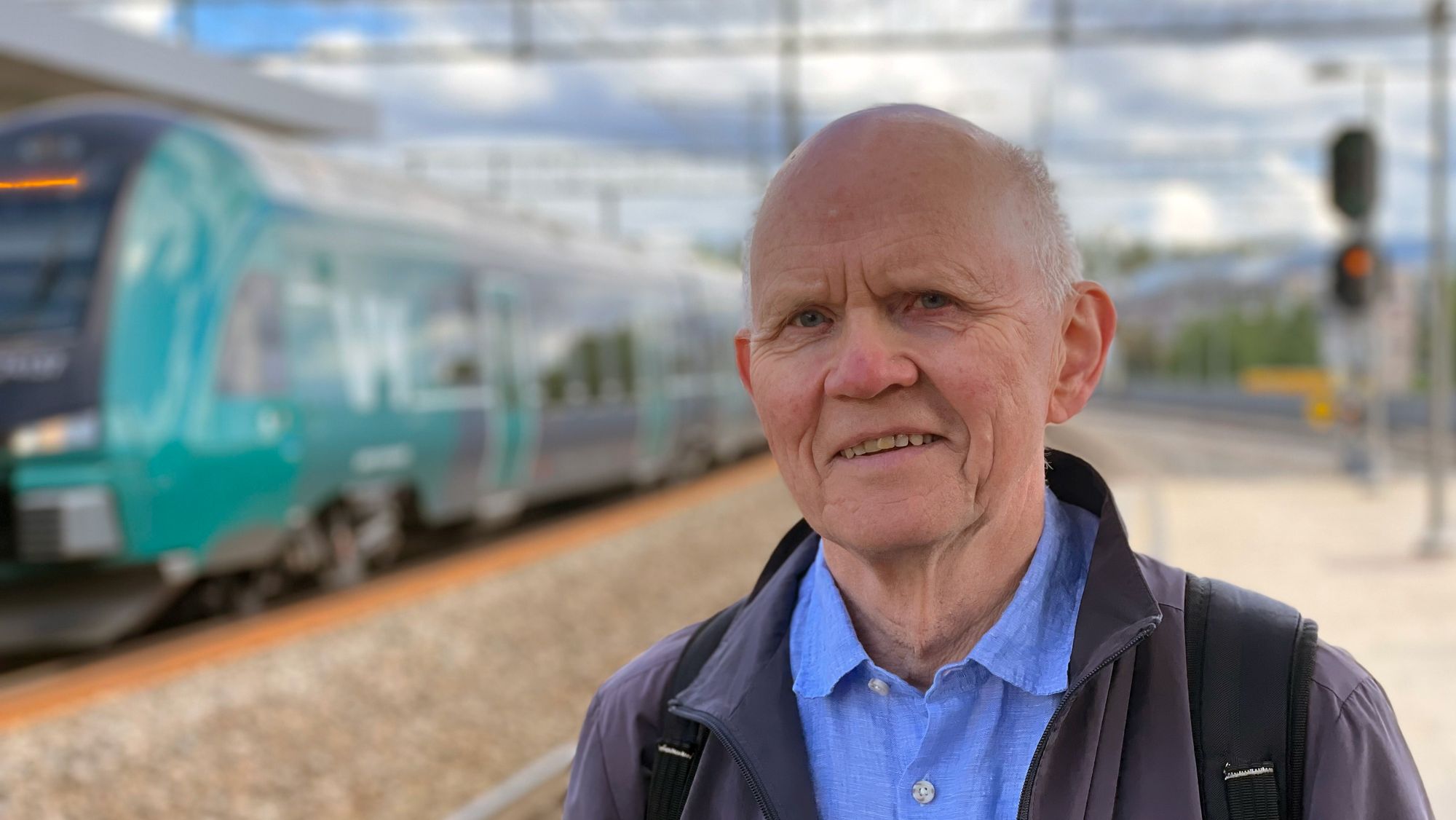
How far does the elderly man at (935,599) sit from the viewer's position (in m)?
1.44

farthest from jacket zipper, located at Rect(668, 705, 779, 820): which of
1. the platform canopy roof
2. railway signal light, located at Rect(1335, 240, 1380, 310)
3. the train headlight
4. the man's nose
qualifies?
the platform canopy roof

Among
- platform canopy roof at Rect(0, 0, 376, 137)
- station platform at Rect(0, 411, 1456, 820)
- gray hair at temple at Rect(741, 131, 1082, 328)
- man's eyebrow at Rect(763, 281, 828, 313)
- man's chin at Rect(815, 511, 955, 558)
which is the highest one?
platform canopy roof at Rect(0, 0, 376, 137)

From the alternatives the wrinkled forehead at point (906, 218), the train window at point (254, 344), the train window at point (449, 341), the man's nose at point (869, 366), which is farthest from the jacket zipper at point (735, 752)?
the train window at point (449, 341)

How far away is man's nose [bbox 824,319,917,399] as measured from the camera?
151cm

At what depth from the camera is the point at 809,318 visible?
1.62m

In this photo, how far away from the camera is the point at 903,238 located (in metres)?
1.54

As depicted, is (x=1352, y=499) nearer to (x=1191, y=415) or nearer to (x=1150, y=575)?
(x=1150, y=575)

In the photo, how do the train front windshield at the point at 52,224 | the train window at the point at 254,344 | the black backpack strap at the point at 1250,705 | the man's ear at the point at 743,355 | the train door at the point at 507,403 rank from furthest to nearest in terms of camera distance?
the train door at the point at 507,403 < the train window at the point at 254,344 < the train front windshield at the point at 52,224 < the man's ear at the point at 743,355 < the black backpack strap at the point at 1250,705

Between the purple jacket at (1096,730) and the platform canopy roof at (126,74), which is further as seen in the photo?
the platform canopy roof at (126,74)

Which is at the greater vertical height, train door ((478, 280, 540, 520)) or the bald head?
the bald head

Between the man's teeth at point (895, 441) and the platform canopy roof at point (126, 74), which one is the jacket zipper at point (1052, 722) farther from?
the platform canopy roof at point (126, 74)

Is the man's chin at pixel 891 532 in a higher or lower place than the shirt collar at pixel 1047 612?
higher

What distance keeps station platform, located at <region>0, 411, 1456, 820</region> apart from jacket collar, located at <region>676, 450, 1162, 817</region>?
13.1 feet

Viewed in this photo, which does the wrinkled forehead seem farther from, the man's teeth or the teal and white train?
the teal and white train
